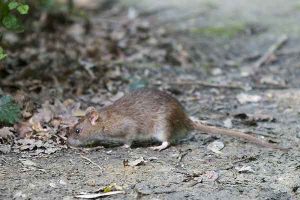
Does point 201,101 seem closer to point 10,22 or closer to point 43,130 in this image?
point 43,130

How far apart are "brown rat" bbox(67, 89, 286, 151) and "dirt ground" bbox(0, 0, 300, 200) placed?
14 centimetres

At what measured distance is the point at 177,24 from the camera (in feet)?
35.2

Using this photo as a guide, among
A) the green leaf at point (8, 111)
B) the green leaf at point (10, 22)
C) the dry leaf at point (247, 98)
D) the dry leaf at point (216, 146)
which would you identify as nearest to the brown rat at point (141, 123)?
the dry leaf at point (216, 146)

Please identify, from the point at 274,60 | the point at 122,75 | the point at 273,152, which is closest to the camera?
the point at 273,152

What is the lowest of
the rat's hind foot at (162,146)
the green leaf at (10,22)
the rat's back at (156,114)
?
the rat's hind foot at (162,146)

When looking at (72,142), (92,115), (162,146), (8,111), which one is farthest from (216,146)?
(8,111)

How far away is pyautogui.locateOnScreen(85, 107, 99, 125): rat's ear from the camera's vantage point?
570cm

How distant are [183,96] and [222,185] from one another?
250cm

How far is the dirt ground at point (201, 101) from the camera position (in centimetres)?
472

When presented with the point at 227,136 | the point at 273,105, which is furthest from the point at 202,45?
the point at 227,136

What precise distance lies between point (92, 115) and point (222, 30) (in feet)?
16.6

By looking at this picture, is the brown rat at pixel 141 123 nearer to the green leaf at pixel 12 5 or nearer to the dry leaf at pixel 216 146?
the dry leaf at pixel 216 146

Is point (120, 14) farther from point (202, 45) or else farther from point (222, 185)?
point (222, 185)

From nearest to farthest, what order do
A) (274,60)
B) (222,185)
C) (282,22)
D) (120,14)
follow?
(222,185) < (274,60) < (282,22) < (120,14)
